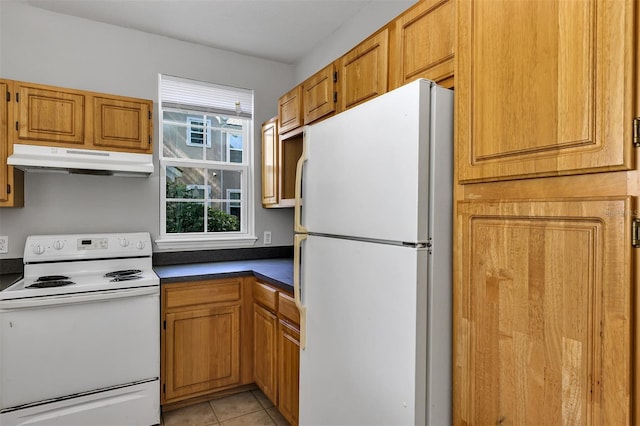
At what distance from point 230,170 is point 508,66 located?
102 inches

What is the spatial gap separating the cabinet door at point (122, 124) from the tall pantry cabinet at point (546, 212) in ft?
7.19

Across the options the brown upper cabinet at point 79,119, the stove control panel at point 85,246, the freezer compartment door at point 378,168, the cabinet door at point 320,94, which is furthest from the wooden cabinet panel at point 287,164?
the freezer compartment door at point 378,168

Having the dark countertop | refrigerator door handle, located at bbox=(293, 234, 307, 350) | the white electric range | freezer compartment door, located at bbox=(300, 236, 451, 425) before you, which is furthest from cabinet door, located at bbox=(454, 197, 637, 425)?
the white electric range

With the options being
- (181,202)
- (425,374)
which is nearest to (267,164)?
(181,202)

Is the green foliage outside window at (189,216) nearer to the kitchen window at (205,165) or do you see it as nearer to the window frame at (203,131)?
the kitchen window at (205,165)

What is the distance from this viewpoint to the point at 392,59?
166 cm

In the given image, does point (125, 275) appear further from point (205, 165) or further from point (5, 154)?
point (205, 165)

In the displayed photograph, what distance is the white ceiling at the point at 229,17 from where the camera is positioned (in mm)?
2443

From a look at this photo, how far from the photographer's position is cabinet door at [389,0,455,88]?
53.4 inches

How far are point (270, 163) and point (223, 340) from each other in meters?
1.41

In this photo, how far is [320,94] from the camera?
2.23 m

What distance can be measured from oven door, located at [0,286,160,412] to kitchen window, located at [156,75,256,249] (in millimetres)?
793

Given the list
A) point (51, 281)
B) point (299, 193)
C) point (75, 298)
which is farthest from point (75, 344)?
point (299, 193)

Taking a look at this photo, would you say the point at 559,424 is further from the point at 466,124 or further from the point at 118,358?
the point at 118,358
